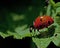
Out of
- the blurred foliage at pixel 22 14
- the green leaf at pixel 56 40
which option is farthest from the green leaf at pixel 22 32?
the green leaf at pixel 56 40

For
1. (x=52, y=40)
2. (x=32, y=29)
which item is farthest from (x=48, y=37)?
(x=32, y=29)

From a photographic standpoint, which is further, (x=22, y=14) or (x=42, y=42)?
(x=22, y=14)

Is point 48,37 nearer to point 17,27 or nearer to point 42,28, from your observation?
point 42,28

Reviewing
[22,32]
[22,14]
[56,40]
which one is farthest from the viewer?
[22,14]

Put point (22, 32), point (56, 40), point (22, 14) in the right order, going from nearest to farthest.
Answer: point (56, 40)
point (22, 32)
point (22, 14)

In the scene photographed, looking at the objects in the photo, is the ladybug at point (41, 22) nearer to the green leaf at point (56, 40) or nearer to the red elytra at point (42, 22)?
the red elytra at point (42, 22)

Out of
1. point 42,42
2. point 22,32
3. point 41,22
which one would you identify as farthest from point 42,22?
point 42,42

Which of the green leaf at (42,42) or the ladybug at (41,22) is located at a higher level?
the green leaf at (42,42)

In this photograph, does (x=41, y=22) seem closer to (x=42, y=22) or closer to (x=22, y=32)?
(x=42, y=22)

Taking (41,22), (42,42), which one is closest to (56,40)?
(42,42)

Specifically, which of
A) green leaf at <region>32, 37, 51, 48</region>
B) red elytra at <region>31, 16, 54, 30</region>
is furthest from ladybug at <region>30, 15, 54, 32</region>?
green leaf at <region>32, 37, 51, 48</region>

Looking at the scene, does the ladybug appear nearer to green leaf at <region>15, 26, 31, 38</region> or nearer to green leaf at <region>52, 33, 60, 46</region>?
green leaf at <region>15, 26, 31, 38</region>
